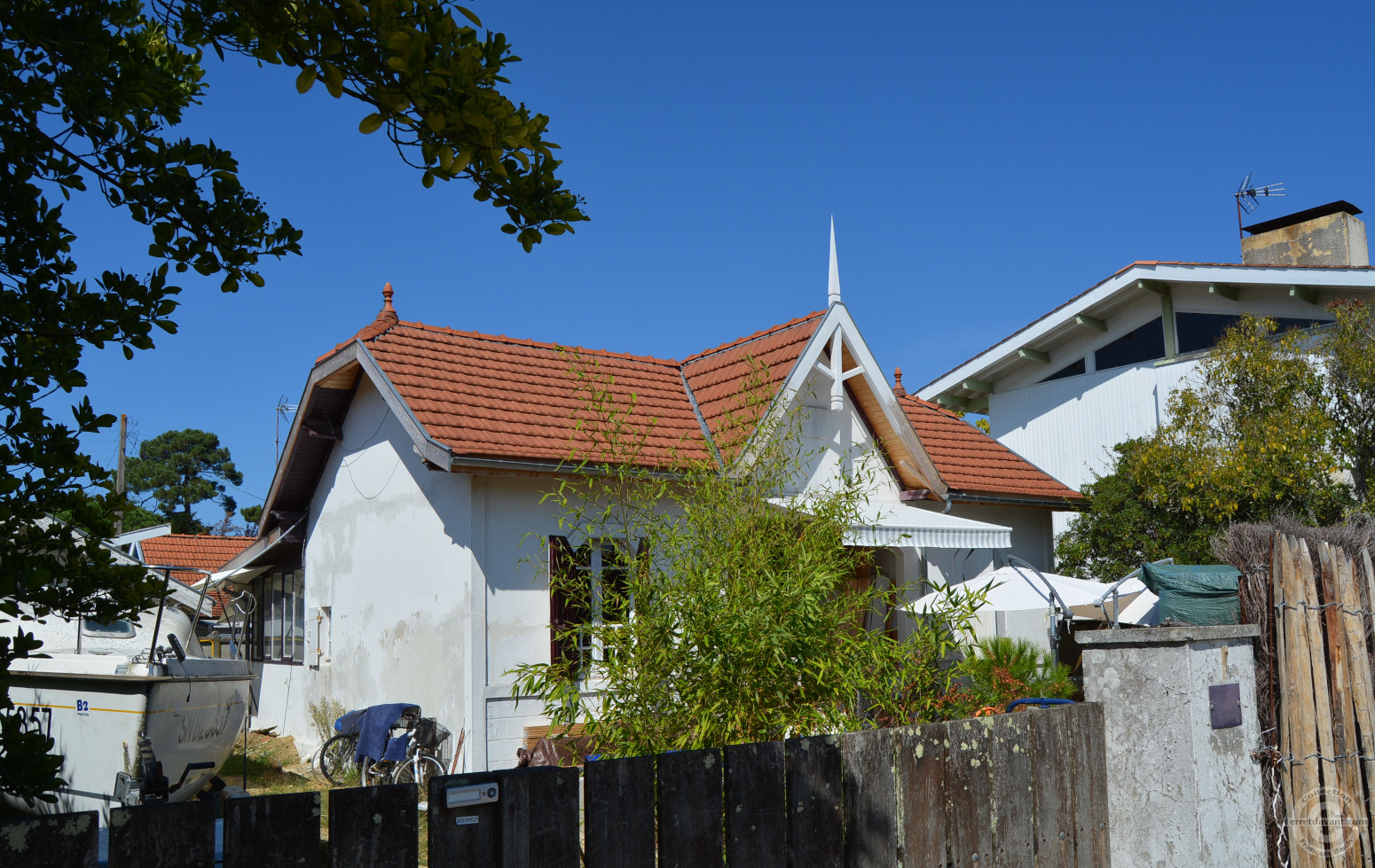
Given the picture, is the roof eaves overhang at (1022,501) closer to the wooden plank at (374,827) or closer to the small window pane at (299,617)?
the small window pane at (299,617)

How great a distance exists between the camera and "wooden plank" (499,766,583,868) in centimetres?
330

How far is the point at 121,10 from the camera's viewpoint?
3.73m

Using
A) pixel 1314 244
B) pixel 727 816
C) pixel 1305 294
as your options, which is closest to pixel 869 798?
pixel 727 816

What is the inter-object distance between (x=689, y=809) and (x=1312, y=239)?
23156mm

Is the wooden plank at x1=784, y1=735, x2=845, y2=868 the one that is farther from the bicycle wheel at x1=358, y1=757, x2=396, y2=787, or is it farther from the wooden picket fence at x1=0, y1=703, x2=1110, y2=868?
the bicycle wheel at x1=358, y1=757, x2=396, y2=787

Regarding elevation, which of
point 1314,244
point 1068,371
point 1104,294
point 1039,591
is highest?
point 1314,244

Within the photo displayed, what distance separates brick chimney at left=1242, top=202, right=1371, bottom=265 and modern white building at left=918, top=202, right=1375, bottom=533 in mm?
19

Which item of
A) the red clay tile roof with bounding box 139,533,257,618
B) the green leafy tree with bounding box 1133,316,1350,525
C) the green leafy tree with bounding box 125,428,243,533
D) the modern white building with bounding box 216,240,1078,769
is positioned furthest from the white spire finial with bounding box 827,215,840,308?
the green leafy tree with bounding box 125,428,243,533

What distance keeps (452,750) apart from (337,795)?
900 centimetres

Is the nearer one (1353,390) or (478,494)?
(478,494)

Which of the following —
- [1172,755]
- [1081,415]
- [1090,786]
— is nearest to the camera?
[1090,786]

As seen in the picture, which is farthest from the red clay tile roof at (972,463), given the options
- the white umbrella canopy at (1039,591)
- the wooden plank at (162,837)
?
the wooden plank at (162,837)

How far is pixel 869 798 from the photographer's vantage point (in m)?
4.22

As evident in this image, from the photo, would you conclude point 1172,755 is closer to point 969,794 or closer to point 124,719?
point 969,794
